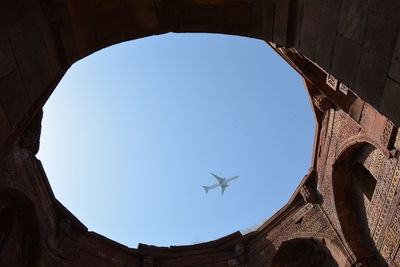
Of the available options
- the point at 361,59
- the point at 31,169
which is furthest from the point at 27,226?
the point at 361,59

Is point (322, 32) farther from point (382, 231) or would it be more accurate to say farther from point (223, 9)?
point (382, 231)

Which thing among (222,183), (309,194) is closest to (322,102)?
(309,194)

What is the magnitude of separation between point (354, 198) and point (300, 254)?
101 inches

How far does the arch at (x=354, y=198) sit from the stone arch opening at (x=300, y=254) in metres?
1.49

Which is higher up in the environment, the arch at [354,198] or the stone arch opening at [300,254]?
the arch at [354,198]

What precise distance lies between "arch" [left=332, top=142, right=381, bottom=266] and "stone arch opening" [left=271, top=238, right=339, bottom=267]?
1.49 m

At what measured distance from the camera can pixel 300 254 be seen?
1107 centimetres

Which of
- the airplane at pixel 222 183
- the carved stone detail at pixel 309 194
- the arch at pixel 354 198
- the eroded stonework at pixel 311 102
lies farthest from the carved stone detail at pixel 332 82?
the airplane at pixel 222 183

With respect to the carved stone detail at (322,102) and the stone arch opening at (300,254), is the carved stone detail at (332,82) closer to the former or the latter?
the carved stone detail at (322,102)

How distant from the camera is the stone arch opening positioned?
422 inches

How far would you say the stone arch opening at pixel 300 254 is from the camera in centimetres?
1073

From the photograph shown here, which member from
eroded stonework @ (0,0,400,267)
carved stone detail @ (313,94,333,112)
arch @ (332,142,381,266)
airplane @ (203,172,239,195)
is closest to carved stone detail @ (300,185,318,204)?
eroded stonework @ (0,0,400,267)

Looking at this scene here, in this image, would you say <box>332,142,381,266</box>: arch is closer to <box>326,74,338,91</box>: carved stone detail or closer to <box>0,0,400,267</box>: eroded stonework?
<box>0,0,400,267</box>: eroded stonework

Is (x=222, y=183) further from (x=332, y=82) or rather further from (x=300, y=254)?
(x=332, y=82)
